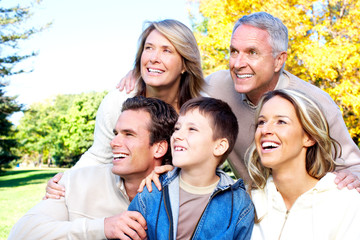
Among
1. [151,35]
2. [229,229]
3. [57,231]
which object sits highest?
[151,35]

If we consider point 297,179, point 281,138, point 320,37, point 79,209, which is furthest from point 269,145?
point 320,37

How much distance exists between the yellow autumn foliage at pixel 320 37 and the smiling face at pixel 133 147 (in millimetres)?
9719

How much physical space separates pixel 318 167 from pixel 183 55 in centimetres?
173

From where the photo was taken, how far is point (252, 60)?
12.6 ft

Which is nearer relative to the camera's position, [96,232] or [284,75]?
[96,232]

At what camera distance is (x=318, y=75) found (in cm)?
1241

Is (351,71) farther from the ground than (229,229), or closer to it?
farther from the ground

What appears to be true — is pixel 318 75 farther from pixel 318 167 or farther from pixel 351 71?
pixel 318 167

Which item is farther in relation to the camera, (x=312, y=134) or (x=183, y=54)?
(x=183, y=54)

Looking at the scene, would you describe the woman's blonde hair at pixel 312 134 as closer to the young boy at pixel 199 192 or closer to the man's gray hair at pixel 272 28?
the young boy at pixel 199 192

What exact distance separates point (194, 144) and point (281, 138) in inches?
24.7

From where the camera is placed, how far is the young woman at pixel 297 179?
2699 millimetres

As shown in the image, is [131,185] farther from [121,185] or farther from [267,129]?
[267,129]

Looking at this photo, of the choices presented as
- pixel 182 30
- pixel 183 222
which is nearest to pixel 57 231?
pixel 183 222
